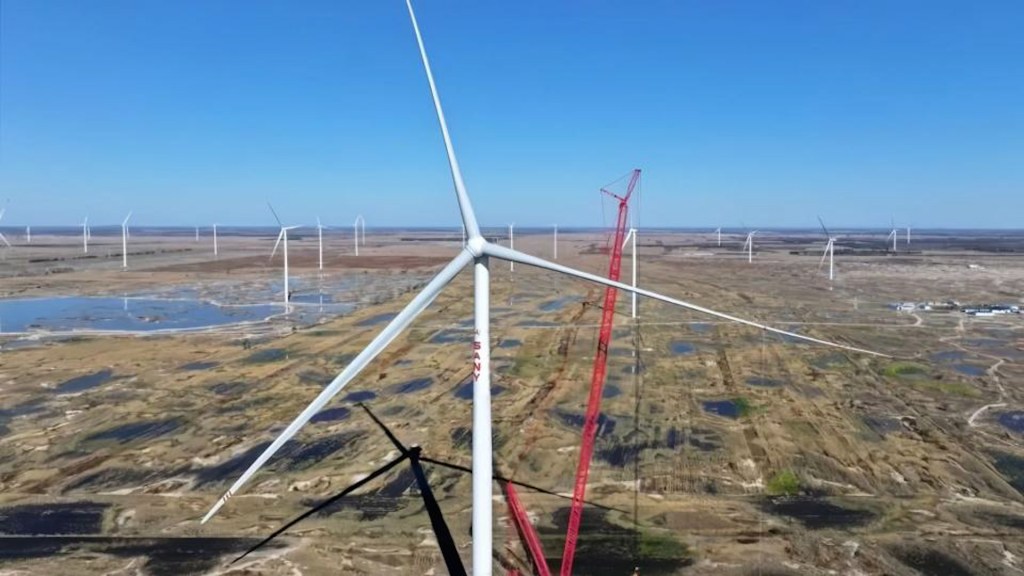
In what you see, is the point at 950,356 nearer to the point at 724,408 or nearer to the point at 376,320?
the point at 724,408

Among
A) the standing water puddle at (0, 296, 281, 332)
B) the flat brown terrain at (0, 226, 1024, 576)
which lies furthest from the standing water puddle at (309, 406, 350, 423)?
the standing water puddle at (0, 296, 281, 332)

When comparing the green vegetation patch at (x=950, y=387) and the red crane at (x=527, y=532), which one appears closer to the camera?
the red crane at (x=527, y=532)

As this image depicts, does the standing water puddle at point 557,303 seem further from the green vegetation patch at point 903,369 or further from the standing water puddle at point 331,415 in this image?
the standing water puddle at point 331,415

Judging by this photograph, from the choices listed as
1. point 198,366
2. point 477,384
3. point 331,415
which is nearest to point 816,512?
point 477,384

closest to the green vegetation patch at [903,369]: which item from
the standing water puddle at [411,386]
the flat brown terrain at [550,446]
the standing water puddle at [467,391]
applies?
the flat brown terrain at [550,446]

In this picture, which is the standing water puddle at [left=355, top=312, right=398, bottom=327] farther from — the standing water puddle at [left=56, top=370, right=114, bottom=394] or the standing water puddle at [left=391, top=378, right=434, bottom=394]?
the standing water puddle at [left=56, top=370, right=114, bottom=394]

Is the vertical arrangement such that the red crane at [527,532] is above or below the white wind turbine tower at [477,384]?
below
